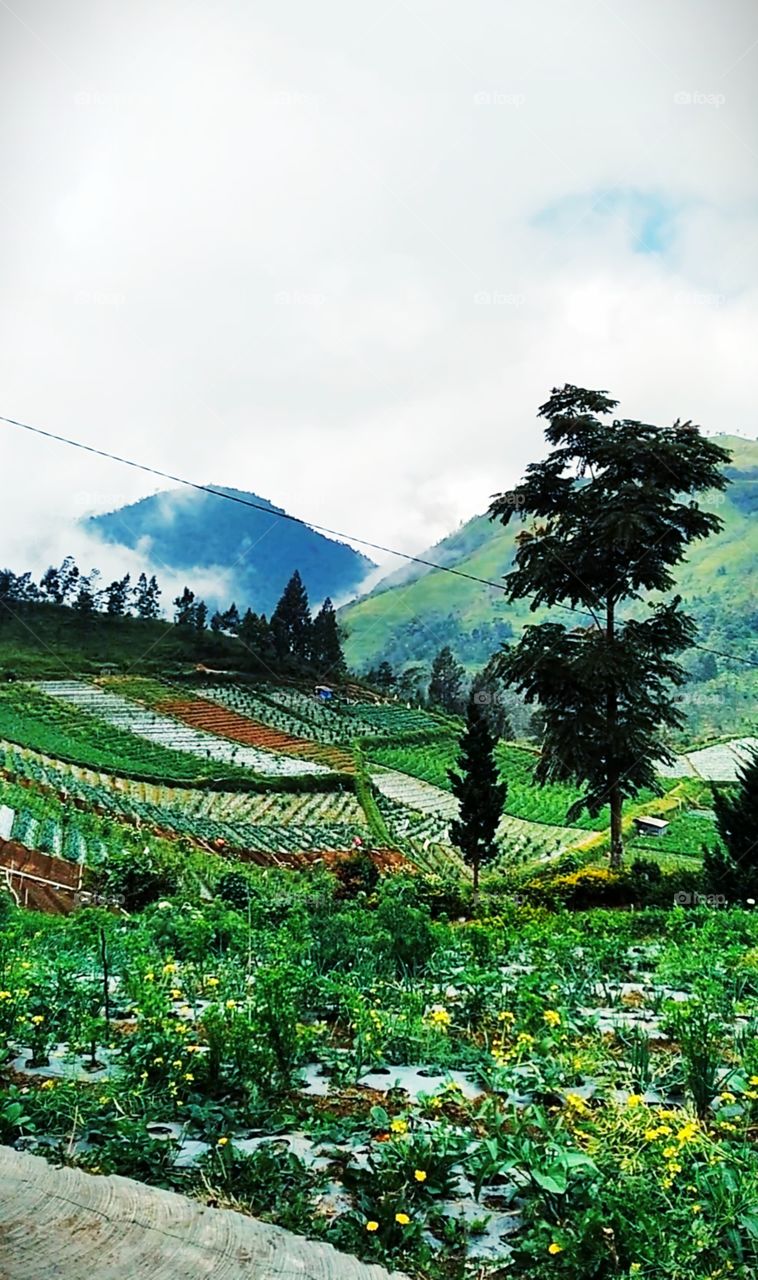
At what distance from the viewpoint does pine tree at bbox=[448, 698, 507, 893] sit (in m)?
11.1

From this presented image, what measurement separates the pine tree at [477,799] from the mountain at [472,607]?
84.7 inches

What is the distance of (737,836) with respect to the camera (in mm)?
11227

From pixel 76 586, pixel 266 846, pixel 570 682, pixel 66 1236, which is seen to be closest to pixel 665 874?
pixel 570 682

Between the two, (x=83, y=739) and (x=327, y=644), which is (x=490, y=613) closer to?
(x=327, y=644)

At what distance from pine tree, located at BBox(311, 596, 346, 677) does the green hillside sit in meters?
0.25

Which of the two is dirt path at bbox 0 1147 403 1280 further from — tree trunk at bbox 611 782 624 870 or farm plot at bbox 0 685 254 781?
tree trunk at bbox 611 782 624 870

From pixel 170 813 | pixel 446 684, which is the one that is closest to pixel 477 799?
pixel 446 684

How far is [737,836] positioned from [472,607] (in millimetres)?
6287

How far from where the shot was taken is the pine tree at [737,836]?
10273 mm

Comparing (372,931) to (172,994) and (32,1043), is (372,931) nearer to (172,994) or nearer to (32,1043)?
(172,994)

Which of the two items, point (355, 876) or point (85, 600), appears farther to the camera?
point (85, 600)

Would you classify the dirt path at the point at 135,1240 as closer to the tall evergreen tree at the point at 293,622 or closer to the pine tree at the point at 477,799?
the pine tree at the point at 477,799

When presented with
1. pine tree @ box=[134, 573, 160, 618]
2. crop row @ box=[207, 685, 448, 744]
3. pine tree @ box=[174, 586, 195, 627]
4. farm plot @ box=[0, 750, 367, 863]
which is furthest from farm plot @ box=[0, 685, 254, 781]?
pine tree @ box=[174, 586, 195, 627]

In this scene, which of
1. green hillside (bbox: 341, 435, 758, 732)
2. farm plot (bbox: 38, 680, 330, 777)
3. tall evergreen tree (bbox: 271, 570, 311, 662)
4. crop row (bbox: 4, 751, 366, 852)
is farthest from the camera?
green hillside (bbox: 341, 435, 758, 732)
